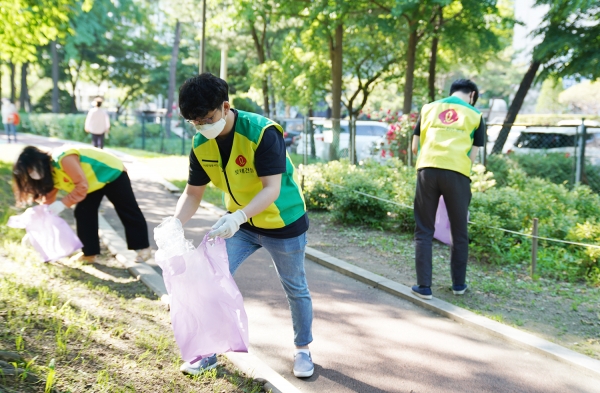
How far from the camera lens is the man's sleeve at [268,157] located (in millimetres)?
3051

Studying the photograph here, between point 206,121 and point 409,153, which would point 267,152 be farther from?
point 409,153

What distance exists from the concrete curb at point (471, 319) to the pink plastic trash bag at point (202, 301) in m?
2.17

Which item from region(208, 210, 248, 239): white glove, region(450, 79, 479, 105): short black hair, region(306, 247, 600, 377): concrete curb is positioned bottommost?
region(306, 247, 600, 377): concrete curb

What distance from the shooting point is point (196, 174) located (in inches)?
133

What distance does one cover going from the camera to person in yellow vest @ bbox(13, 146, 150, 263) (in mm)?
5227

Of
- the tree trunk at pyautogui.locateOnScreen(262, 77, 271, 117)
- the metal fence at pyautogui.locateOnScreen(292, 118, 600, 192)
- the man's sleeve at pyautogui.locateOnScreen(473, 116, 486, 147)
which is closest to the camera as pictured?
the man's sleeve at pyautogui.locateOnScreen(473, 116, 486, 147)

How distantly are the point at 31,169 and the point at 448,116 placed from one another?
11.9ft

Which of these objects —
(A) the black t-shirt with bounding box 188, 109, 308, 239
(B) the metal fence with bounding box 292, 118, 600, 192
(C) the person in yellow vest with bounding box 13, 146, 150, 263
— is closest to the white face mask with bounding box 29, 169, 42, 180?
(C) the person in yellow vest with bounding box 13, 146, 150, 263

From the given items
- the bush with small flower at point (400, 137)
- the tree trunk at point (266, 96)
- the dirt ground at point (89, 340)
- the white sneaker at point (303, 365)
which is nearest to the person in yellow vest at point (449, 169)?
the white sneaker at point (303, 365)

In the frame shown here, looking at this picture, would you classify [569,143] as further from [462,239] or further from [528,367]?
[528,367]

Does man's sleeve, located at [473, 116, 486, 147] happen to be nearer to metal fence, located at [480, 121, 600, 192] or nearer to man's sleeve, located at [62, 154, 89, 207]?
man's sleeve, located at [62, 154, 89, 207]

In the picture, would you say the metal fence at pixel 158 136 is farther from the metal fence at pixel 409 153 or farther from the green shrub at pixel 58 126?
the metal fence at pixel 409 153

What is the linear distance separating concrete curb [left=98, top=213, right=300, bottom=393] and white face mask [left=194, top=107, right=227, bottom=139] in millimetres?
1456

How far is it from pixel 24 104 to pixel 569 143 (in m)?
35.8
